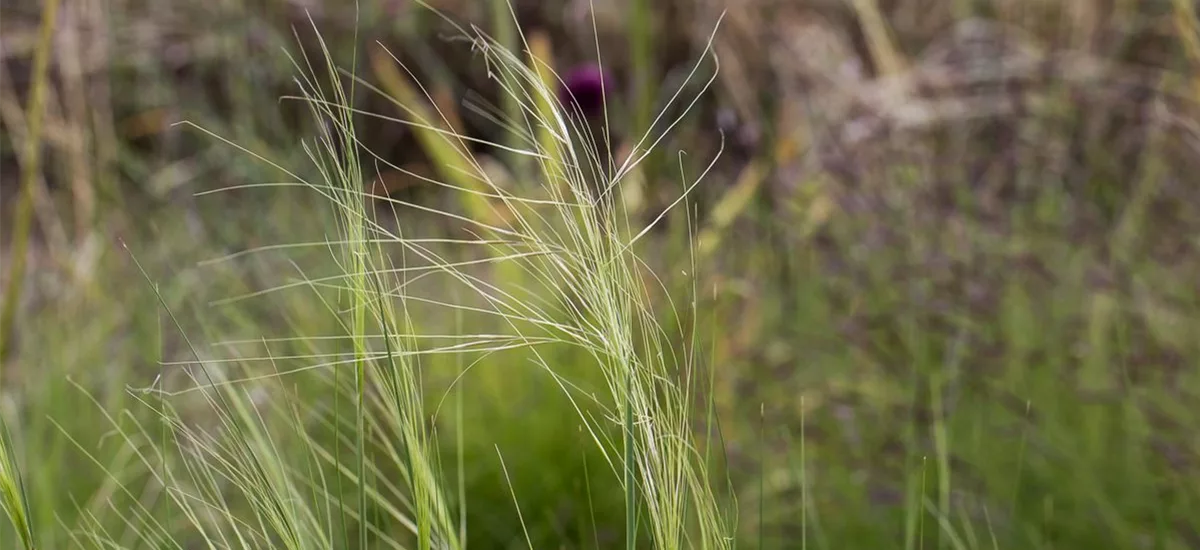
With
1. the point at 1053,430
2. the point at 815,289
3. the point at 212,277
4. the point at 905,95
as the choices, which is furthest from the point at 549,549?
the point at 905,95

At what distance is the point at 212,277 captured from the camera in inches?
77.9

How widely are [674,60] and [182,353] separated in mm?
1947

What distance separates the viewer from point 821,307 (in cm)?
192

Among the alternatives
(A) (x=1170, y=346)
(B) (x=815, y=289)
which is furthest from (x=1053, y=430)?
(B) (x=815, y=289)

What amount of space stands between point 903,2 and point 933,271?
73.3 inches

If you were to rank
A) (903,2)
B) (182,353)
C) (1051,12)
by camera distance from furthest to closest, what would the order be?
1. (903,2)
2. (1051,12)
3. (182,353)

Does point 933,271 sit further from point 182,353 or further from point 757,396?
point 182,353

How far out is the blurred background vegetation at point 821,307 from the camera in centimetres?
134

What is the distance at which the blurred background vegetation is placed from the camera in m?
1.34

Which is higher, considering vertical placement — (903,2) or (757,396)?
(903,2)

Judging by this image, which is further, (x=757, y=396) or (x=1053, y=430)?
(x=757, y=396)

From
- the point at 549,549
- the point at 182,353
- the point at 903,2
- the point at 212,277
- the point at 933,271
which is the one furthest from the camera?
the point at 903,2

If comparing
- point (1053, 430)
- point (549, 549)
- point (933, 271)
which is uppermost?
point (933, 271)

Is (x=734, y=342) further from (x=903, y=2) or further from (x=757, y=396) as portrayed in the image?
(x=903, y=2)
